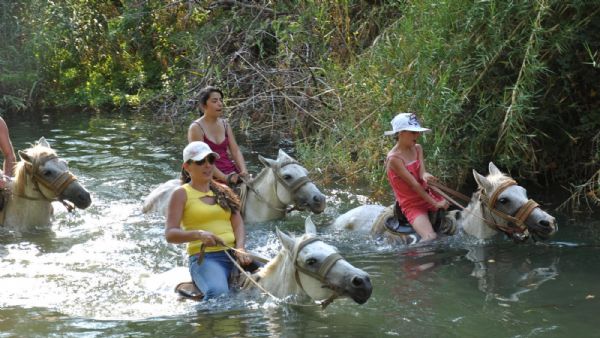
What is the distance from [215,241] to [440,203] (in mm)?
3521

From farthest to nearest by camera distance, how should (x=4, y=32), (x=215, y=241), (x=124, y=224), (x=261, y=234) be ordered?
(x=4, y=32) → (x=124, y=224) → (x=261, y=234) → (x=215, y=241)

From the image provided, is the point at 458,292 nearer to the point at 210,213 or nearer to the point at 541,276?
the point at 541,276

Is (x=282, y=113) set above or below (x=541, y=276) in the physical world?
above

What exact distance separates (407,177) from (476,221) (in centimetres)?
85

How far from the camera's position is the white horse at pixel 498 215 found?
28.5 ft

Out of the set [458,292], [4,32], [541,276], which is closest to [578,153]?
[541,276]

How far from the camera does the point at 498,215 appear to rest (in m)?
8.98

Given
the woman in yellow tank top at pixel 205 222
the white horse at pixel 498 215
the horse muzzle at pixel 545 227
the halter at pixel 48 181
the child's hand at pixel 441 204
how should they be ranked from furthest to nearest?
the halter at pixel 48 181 < the child's hand at pixel 441 204 < the white horse at pixel 498 215 < the horse muzzle at pixel 545 227 < the woman in yellow tank top at pixel 205 222

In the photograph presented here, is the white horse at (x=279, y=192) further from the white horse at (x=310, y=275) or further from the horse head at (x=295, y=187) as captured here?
the white horse at (x=310, y=275)

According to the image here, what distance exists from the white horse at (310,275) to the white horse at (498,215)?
2.96 meters

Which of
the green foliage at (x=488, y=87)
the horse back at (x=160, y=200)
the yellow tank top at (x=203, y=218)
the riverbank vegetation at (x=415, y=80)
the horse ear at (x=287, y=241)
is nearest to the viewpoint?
the horse ear at (x=287, y=241)

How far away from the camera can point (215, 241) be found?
6.78 m

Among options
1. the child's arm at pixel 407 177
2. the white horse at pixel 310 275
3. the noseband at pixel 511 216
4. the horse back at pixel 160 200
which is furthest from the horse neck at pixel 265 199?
the white horse at pixel 310 275

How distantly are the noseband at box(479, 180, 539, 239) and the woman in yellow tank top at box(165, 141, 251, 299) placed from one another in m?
2.96
